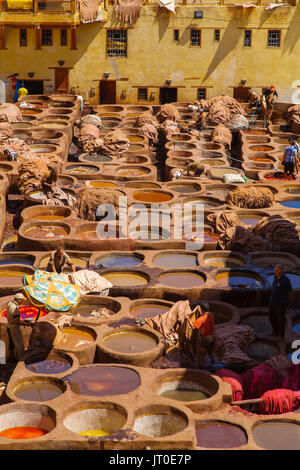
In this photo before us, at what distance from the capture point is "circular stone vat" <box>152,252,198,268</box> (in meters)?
21.9

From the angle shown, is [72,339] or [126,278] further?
[126,278]

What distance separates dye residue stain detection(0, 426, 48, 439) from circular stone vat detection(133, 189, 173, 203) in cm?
1381

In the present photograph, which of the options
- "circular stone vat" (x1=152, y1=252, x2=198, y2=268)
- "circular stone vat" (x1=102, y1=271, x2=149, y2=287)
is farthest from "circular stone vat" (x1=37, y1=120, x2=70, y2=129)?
"circular stone vat" (x1=102, y1=271, x2=149, y2=287)

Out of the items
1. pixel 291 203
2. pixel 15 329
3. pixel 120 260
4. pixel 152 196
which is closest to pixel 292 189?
pixel 291 203

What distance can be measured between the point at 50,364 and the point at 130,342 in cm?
210

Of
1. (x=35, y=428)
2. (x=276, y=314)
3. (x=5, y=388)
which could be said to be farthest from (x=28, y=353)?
(x=276, y=314)

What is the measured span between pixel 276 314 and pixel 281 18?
27696mm

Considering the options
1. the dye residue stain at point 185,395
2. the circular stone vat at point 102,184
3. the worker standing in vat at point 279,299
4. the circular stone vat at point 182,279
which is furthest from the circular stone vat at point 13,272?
the circular stone vat at point 102,184

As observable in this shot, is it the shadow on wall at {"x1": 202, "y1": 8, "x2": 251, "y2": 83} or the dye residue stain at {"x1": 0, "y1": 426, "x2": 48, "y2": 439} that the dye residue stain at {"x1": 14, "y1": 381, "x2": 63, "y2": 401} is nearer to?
the dye residue stain at {"x1": 0, "y1": 426, "x2": 48, "y2": 439}

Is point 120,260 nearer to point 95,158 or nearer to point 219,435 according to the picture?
point 219,435

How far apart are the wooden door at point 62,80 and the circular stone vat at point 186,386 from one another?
29.0 metres

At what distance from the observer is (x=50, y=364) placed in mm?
16328

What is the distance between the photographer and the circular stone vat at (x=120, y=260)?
853 inches

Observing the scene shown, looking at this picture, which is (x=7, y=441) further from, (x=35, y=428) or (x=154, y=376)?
(x=154, y=376)
